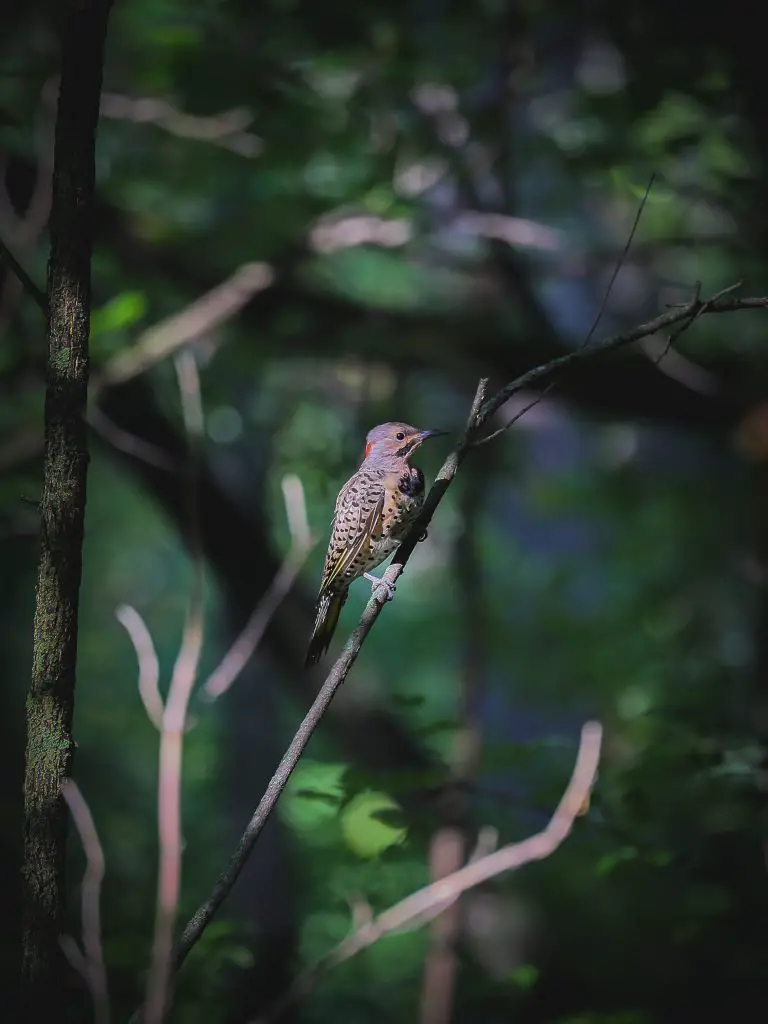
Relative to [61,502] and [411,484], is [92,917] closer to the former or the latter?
[61,502]

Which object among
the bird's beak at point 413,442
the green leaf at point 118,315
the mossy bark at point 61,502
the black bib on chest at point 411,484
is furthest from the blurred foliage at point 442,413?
the mossy bark at point 61,502

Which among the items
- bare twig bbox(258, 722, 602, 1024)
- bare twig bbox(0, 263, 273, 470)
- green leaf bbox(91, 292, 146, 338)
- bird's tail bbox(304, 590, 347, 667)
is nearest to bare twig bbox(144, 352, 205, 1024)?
bare twig bbox(258, 722, 602, 1024)

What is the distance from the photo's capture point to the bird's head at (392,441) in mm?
2800

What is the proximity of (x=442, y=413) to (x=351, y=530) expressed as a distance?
15.6 ft

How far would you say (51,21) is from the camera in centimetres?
458

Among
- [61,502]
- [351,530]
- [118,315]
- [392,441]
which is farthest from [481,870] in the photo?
[118,315]

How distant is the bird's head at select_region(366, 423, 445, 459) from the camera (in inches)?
110

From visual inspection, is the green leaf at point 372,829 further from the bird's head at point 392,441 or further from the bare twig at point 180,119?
the bare twig at point 180,119

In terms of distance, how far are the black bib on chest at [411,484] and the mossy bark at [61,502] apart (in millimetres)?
1367

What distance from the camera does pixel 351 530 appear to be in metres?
2.85

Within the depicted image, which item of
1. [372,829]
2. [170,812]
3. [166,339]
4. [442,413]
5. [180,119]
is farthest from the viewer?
[442,413]

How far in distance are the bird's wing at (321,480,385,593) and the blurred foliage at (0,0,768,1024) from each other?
44cm

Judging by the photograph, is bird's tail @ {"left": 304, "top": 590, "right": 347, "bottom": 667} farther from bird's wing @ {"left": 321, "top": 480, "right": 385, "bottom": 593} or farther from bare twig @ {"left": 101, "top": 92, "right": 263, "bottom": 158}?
bare twig @ {"left": 101, "top": 92, "right": 263, "bottom": 158}

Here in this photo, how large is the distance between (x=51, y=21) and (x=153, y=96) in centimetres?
55
